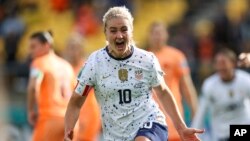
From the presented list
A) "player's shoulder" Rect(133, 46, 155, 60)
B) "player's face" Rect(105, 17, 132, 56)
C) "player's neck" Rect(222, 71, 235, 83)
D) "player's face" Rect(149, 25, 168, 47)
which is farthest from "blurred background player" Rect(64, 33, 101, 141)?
"player's face" Rect(105, 17, 132, 56)

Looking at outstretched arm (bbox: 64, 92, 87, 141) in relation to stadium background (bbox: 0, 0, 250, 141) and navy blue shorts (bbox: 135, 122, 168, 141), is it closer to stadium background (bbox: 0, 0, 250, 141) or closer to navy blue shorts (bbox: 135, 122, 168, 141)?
navy blue shorts (bbox: 135, 122, 168, 141)

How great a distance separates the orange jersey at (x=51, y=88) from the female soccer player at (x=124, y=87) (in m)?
3.26

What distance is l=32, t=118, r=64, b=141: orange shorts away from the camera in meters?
12.9

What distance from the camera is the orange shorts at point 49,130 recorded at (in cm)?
1288

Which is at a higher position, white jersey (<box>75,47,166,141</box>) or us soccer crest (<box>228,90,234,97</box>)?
us soccer crest (<box>228,90,234,97</box>)

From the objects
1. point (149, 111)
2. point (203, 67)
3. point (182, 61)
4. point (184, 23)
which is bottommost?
point (149, 111)

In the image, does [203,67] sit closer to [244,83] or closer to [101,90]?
[244,83]

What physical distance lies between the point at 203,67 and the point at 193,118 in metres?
5.98

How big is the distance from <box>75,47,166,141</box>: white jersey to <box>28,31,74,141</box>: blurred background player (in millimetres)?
3216

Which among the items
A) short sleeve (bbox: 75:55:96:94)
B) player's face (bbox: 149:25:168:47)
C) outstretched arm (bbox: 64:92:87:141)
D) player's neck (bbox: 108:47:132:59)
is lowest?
outstretched arm (bbox: 64:92:87:141)

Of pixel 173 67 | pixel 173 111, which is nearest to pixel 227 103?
pixel 173 67

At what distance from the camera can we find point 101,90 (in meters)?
9.69

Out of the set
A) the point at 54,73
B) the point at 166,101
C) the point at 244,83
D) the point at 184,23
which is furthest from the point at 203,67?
the point at 166,101

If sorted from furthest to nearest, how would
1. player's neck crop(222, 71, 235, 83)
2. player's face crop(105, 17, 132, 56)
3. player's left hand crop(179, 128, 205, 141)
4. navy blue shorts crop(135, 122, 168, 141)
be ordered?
player's neck crop(222, 71, 235, 83) → player's left hand crop(179, 128, 205, 141) → navy blue shorts crop(135, 122, 168, 141) → player's face crop(105, 17, 132, 56)
